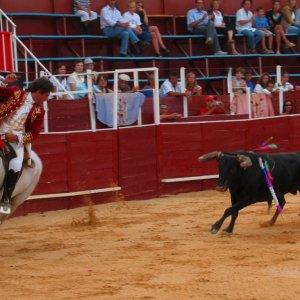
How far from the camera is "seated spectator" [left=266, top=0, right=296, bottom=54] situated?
718 inches

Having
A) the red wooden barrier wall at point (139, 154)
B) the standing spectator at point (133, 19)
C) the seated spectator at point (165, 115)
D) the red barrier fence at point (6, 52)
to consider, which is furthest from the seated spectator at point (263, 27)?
the red barrier fence at point (6, 52)

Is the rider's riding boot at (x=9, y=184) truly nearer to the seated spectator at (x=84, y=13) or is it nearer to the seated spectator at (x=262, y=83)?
the seated spectator at (x=262, y=83)

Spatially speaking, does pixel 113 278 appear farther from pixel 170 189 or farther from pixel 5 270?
pixel 170 189

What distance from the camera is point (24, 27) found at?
15.8m

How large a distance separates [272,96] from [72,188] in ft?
15.9

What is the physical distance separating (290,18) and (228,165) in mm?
10693

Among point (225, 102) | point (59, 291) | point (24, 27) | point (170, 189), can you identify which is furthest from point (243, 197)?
point (24, 27)

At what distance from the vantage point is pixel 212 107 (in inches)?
539

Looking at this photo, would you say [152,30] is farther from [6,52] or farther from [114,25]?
[6,52]

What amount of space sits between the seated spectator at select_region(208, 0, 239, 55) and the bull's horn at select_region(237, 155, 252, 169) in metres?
8.95

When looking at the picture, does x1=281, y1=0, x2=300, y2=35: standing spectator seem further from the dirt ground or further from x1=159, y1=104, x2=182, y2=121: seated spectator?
the dirt ground

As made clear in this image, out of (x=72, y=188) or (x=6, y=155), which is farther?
(x=72, y=188)

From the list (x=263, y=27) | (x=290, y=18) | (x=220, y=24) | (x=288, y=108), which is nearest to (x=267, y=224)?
(x=288, y=108)

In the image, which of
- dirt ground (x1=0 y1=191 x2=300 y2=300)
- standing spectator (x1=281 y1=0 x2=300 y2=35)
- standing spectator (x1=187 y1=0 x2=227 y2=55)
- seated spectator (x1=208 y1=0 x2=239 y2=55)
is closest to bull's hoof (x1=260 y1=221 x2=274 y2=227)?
dirt ground (x1=0 y1=191 x2=300 y2=300)
